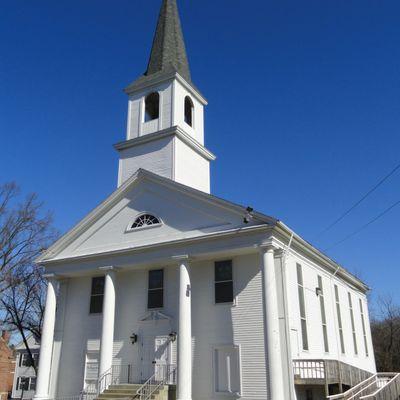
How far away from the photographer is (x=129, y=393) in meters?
17.5

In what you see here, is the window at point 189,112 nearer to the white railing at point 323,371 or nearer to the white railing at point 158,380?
the white railing at point 158,380

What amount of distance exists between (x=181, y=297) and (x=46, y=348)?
752 centimetres

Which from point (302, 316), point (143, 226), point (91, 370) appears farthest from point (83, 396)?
point (302, 316)

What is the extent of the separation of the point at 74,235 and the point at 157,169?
207 inches

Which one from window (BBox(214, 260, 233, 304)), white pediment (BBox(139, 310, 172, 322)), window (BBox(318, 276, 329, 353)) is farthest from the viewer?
window (BBox(318, 276, 329, 353))

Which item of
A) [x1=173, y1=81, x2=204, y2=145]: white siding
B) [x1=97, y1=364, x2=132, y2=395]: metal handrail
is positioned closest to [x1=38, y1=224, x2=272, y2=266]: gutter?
[x1=97, y1=364, x2=132, y2=395]: metal handrail

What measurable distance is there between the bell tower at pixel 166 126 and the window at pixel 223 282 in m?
5.76

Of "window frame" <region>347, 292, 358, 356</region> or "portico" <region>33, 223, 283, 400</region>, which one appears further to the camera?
"window frame" <region>347, 292, 358, 356</region>

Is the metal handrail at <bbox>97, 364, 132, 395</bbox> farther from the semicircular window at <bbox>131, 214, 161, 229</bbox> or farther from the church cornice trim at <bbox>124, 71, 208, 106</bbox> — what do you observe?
the church cornice trim at <bbox>124, 71, 208, 106</bbox>

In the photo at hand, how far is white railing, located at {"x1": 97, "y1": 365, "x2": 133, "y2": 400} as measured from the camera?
18844 millimetres

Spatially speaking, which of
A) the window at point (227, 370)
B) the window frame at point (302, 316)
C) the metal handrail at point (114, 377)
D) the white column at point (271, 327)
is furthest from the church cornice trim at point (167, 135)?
the metal handrail at point (114, 377)

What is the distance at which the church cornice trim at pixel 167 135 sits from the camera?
23922 millimetres

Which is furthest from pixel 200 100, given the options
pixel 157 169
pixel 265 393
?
pixel 265 393

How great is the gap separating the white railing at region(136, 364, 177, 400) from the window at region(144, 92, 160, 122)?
537 inches
